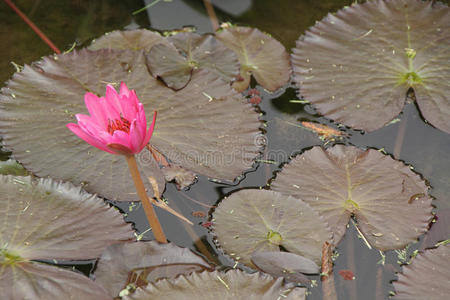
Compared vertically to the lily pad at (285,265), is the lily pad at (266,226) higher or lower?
higher

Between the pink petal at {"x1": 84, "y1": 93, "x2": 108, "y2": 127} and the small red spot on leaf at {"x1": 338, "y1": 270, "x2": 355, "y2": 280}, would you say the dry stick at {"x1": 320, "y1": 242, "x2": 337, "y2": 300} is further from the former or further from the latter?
the pink petal at {"x1": 84, "y1": 93, "x2": 108, "y2": 127}

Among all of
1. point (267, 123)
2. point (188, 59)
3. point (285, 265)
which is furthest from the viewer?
point (188, 59)

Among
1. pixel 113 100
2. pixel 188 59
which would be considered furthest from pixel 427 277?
pixel 188 59

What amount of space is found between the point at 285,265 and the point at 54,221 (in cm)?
84

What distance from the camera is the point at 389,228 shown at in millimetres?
1839

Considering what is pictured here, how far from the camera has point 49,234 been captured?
173 cm

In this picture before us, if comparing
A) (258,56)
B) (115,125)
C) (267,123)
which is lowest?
(267,123)

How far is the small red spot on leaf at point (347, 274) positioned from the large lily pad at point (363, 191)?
12 cm

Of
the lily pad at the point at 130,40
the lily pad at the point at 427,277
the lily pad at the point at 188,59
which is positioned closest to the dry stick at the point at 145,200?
the lily pad at the point at 188,59

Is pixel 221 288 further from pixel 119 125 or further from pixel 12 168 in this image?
pixel 12 168

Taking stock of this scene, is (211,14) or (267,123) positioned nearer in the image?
(267,123)

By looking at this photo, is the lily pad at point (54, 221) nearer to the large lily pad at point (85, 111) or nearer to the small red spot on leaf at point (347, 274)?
the large lily pad at point (85, 111)

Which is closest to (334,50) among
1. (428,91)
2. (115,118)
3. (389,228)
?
(428,91)

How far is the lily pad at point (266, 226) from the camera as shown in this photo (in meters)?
1.78
